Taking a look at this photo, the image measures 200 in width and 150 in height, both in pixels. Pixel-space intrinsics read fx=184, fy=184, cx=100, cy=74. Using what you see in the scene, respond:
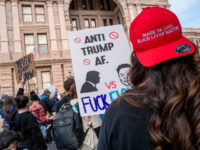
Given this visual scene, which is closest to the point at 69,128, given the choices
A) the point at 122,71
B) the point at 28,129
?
the point at 28,129

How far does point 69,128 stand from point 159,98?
84.3 inches

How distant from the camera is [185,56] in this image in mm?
938

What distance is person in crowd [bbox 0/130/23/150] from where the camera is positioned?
2.28m

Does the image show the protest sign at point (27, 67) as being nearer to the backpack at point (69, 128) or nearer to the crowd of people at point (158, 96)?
the backpack at point (69, 128)

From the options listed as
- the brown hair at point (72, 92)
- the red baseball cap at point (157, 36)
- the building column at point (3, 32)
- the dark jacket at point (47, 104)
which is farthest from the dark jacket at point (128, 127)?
the building column at point (3, 32)

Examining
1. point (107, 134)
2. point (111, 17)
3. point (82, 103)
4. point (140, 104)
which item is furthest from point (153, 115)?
point (111, 17)

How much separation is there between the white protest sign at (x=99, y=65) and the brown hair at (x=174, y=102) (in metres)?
1.62

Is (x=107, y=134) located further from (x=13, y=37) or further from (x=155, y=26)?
(x=13, y=37)

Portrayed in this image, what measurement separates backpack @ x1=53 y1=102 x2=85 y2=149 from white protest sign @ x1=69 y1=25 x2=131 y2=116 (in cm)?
26

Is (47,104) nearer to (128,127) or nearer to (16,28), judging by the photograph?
(128,127)

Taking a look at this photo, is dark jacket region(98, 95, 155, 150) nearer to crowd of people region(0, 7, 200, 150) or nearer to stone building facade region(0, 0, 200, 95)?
crowd of people region(0, 7, 200, 150)

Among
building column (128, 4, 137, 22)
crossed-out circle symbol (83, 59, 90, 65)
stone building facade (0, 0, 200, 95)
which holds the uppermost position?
building column (128, 4, 137, 22)

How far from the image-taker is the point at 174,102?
83 centimetres

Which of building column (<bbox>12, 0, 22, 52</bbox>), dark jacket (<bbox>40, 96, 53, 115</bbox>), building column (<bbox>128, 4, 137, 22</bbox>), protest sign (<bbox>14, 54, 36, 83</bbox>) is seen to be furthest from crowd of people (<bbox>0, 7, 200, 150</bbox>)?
building column (<bbox>128, 4, 137, 22</bbox>)
